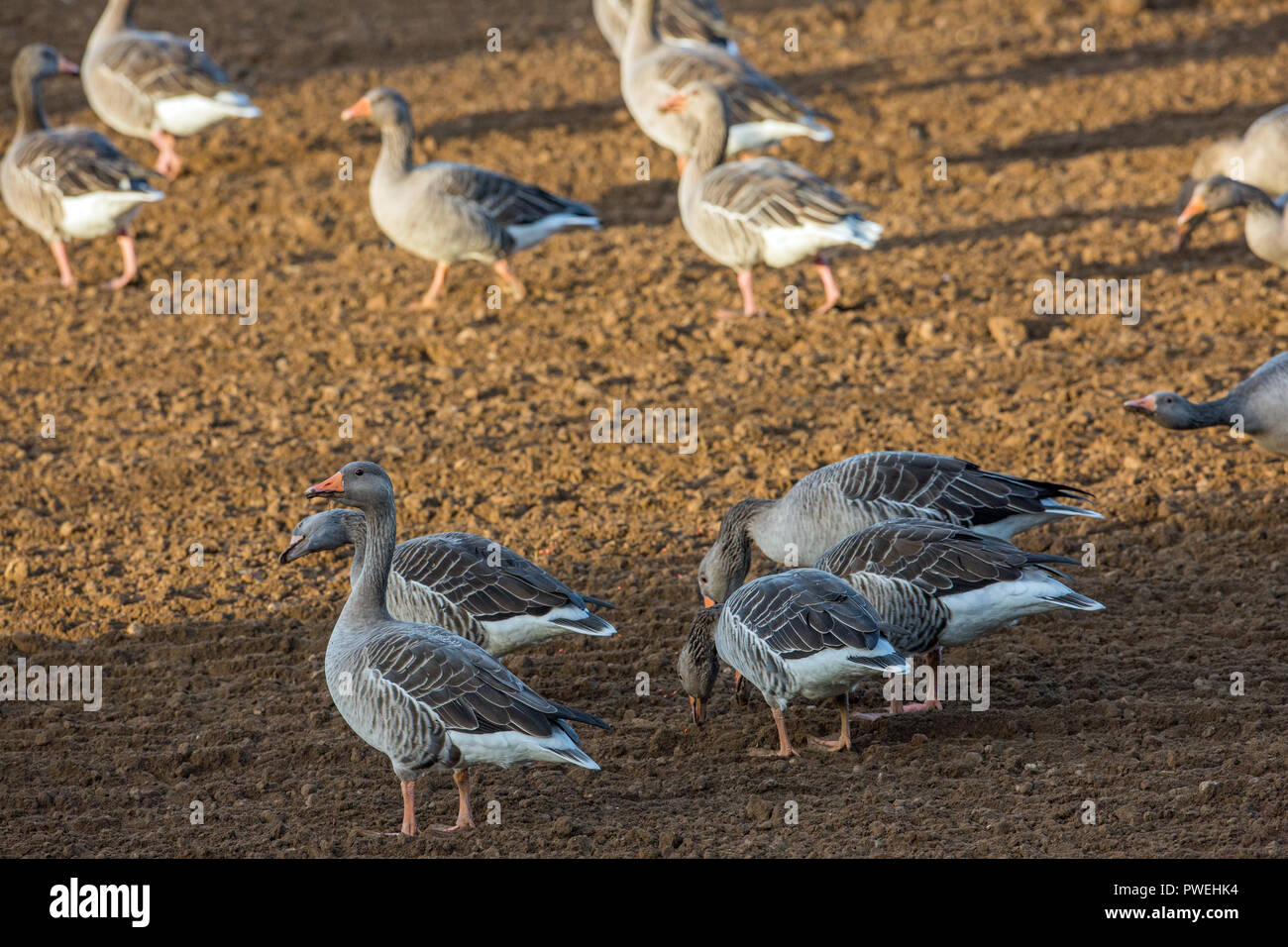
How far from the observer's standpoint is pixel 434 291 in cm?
1313

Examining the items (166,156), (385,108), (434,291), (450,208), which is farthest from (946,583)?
(166,156)

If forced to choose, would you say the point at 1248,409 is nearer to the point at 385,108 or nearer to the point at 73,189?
the point at 385,108

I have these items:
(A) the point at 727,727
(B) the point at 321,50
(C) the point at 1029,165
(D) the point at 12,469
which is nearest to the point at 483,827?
(A) the point at 727,727

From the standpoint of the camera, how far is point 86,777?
658cm

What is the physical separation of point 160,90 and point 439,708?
11705mm

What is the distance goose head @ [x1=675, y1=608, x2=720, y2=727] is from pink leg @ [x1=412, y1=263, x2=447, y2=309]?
665 cm

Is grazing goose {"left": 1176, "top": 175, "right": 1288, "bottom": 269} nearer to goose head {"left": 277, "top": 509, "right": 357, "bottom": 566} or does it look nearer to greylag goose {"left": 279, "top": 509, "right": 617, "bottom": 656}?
greylag goose {"left": 279, "top": 509, "right": 617, "bottom": 656}

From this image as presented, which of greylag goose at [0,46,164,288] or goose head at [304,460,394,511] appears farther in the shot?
greylag goose at [0,46,164,288]

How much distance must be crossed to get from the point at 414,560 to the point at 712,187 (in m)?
6.06

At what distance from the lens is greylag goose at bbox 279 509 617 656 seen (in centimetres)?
707

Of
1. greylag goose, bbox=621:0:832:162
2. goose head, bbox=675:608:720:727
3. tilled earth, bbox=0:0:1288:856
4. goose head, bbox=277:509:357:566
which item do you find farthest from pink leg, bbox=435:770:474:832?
greylag goose, bbox=621:0:832:162

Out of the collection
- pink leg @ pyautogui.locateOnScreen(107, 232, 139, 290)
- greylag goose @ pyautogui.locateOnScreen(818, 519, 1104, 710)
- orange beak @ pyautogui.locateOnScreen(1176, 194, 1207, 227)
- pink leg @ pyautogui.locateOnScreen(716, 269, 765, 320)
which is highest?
pink leg @ pyautogui.locateOnScreen(107, 232, 139, 290)

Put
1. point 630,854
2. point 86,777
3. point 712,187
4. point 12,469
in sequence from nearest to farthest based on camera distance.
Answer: point 630,854
point 86,777
point 12,469
point 712,187

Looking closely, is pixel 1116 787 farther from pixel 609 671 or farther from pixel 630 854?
pixel 609 671
